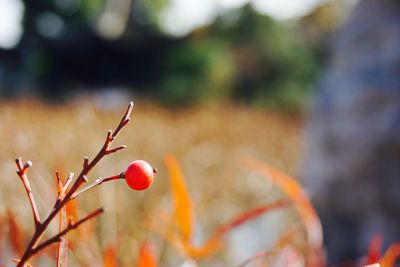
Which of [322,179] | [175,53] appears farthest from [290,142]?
[175,53]

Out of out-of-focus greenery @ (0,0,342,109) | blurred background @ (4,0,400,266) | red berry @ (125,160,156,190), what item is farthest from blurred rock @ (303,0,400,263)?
out-of-focus greenery @ (0,0,342,109)

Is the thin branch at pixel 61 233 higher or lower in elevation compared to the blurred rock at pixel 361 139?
lower

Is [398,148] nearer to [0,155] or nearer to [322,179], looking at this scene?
[322,179]

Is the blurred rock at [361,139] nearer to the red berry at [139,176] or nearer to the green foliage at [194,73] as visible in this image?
the red berry at [139,176]

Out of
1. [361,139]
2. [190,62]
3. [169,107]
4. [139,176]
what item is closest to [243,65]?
[190,62]

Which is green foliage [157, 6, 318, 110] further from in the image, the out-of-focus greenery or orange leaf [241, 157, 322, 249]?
orange leaf [241, 157, 322, 249]

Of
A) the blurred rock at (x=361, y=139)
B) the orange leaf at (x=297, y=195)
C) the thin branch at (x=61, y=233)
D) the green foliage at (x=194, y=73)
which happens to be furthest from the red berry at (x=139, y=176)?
the green foliage at (x=194, y=73)
